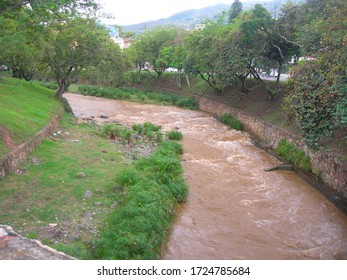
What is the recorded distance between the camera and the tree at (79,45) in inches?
923

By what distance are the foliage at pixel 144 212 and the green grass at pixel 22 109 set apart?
4.99 m

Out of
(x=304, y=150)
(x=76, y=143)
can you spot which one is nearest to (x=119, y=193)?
(x=76, y=143)

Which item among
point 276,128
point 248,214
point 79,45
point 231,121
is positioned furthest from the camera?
point 231,121

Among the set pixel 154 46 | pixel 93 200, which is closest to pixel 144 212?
pixel 93 200

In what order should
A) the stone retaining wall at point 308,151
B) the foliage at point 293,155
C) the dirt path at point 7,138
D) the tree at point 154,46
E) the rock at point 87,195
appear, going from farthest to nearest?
1. the tree at point 154,46
2. the foliage at point 293,155
3. the stone retaining wall at point 308,151
4. the dirt path at point 7,138
5. the rock at point 87,195

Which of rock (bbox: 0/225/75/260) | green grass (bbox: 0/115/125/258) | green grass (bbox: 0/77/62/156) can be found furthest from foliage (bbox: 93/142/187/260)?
green grass (bbox: 0/77/62/156)

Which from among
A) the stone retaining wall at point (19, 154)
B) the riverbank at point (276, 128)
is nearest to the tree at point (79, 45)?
the stone retaining wall at point (19, 154)

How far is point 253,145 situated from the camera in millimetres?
21797

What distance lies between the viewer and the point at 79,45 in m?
Answer: 23.8

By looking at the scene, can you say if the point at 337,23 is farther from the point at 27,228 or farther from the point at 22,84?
the point at 22,84

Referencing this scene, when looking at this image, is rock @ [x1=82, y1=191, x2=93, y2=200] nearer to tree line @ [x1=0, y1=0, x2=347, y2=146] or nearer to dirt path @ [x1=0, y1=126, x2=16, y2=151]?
dirt path @ [x1=0, y1=126, x2=16, y2=151]

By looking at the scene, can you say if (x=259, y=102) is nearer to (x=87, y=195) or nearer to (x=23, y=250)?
(x=87, y=195)

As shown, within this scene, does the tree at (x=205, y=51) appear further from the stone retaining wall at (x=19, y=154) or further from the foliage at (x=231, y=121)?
the stone retaining wall at (x=19, y=154)

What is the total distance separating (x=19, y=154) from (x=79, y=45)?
13251 mm
